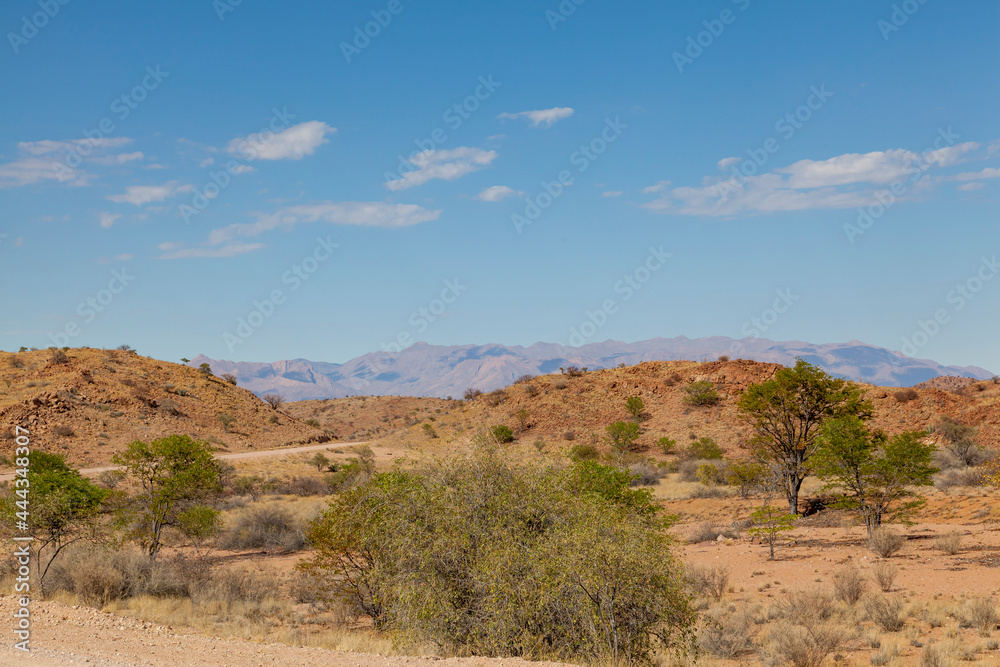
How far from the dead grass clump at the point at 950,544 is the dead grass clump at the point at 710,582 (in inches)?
282

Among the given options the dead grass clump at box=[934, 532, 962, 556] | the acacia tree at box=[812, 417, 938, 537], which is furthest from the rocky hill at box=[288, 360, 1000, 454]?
the dead grass clump at box=[934, 532, 962, 556]

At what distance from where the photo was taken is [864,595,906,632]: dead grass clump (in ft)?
41.4

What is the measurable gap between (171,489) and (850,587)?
1854cm

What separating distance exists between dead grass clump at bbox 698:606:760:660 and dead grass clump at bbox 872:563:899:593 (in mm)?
3995

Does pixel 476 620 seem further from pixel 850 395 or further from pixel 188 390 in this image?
pixel 188 390

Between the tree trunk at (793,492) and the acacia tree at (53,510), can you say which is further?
the tree trunk at (793,492)

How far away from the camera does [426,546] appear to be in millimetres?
10703

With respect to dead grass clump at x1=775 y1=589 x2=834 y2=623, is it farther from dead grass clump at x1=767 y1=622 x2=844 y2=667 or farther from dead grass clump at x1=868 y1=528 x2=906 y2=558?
dead grass clump at x1=868 y1=528 x2=906 y2=558

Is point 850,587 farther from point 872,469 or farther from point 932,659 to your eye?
point 872,469

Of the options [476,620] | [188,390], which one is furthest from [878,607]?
[188,390]

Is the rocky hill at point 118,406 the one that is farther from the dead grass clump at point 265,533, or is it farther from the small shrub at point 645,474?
the small shrub at point 645,474

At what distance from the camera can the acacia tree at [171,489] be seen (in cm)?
2000

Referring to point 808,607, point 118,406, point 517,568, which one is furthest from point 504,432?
point 517,568

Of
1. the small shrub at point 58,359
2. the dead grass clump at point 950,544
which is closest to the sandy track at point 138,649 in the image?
the dead grass clump at point 950,544
